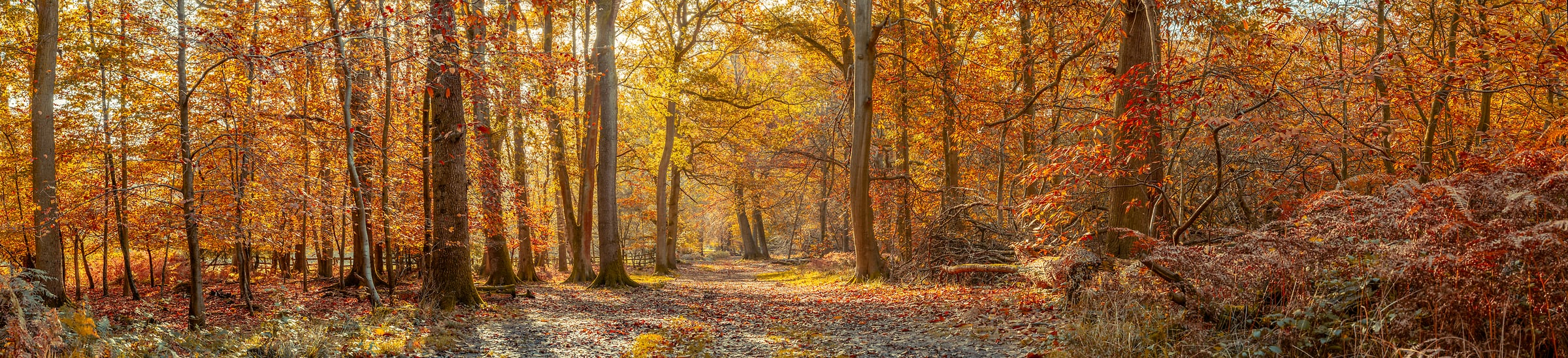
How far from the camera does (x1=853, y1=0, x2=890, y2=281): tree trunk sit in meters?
12.5

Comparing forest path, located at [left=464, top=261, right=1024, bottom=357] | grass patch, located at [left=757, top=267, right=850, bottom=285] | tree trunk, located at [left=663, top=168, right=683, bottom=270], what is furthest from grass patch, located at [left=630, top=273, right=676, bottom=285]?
forest path, located at [left=464, top=261, right=1024, bottom=357]

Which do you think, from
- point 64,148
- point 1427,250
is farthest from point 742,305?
point 64,148

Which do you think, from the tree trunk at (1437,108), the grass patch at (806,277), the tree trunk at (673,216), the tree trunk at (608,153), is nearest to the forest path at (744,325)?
the tree trunk at (608,153)

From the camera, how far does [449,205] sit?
9539 millimetres

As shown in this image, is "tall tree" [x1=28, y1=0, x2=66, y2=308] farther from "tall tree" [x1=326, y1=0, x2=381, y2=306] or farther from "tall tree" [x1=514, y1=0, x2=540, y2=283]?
"tall tree" [x1=514, y1=0, x2=540, y2=283]

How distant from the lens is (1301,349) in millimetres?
4004

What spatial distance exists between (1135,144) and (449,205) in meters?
8.10

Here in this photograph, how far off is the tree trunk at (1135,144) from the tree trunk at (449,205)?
24.9ft

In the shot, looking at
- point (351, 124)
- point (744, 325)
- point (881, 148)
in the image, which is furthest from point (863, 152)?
point (351, 124)

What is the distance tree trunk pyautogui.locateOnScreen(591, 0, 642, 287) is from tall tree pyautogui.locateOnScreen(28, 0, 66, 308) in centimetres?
740

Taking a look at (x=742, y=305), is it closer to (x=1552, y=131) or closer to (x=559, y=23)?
(x=559, y=23)

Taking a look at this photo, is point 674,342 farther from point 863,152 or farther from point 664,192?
point 664,192

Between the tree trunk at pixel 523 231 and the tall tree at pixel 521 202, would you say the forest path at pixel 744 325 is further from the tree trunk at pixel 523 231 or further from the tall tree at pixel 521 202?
the tree trunk at pixel 523 231

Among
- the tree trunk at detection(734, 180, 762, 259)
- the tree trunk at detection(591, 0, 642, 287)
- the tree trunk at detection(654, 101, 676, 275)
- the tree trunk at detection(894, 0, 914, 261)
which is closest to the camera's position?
the tree trunk at detection(591, 0, 642, 287)
